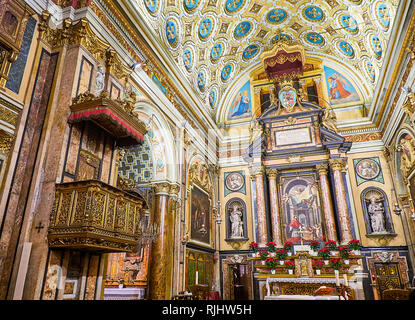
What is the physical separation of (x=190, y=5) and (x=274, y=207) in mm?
9198

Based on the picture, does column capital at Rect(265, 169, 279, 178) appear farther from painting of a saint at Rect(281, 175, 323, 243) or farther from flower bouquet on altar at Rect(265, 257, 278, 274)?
flower bouquet on altar at Rect(265, 257, 278, 274)

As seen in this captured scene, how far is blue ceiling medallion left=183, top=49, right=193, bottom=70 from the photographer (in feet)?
39.7

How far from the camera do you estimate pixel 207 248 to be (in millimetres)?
13133

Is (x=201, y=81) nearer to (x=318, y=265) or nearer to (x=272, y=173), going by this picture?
(x=272, y=173)

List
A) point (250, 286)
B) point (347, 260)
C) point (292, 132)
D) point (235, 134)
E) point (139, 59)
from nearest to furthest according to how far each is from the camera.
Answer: point (139, 59) < point (347, 260) < point (250, 286) < point (292, 132) < point (235, 134)

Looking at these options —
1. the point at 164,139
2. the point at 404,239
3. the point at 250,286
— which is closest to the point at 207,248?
the point at 250,286

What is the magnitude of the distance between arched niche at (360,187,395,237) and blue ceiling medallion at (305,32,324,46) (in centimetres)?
757

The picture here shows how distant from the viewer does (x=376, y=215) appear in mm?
13312

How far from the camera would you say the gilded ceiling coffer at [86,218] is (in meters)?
4.92

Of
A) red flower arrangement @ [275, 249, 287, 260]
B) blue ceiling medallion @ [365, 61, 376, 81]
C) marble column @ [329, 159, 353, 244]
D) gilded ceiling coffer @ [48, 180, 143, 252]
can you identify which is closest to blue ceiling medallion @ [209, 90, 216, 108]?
marble column @ [329, 159, 353, 244]

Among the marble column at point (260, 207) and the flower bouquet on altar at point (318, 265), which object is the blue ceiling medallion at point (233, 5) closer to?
the marble column at point (260, 207)

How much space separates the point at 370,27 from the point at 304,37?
371cm

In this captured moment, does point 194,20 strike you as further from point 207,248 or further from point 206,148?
A: point 207,248


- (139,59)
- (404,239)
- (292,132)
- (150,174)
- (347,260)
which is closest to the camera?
(139,59)
